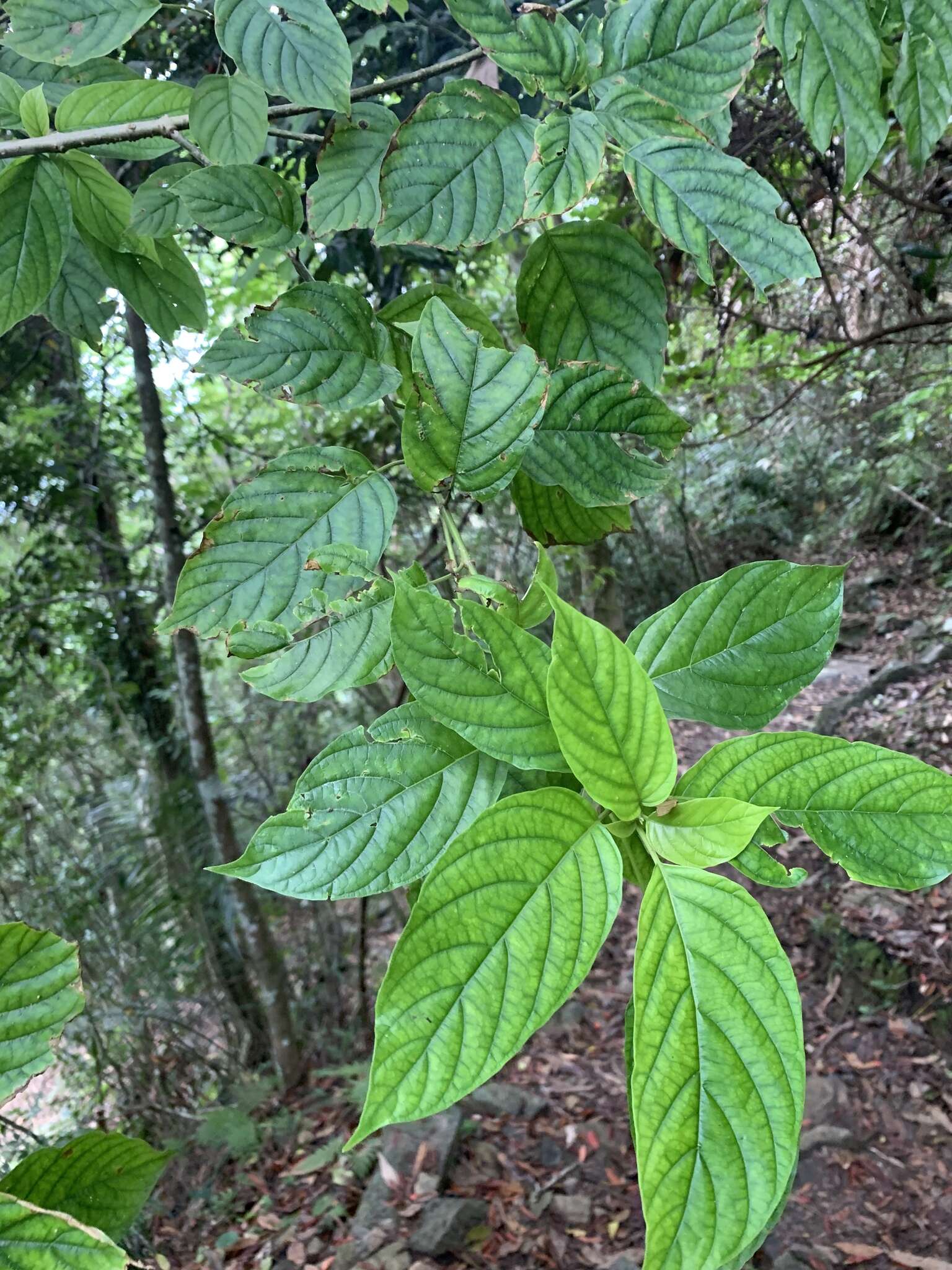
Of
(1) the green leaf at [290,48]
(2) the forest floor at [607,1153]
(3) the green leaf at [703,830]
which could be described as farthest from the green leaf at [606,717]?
(2) the forest floor at [607,1153]

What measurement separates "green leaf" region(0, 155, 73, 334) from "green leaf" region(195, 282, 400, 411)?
0.88 feet

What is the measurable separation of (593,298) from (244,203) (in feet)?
1.00

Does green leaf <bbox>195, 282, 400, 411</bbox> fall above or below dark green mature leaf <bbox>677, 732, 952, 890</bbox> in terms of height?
above

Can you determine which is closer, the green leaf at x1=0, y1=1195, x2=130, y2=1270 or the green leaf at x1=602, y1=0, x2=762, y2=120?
the green leaf at x1=0, y1=1195, x2=130, y2=1270

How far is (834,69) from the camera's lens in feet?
2.20

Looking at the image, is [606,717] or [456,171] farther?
[456,171]

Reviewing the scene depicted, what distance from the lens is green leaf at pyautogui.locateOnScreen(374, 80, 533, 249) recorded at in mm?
601

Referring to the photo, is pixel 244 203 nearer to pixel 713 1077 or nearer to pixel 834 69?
pixel 834 69

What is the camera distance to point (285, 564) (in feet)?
1.91

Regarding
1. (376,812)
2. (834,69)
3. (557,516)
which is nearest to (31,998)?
(376,812)

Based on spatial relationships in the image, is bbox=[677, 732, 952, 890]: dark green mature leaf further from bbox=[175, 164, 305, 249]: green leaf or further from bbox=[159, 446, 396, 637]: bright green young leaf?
bbox=[175, 164, 305, 249]: green leaf

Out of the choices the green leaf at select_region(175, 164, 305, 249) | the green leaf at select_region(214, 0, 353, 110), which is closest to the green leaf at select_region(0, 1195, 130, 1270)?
the green leaf at select_region(175, 164, 305, 249)

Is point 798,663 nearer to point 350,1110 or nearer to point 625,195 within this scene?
point 625,195

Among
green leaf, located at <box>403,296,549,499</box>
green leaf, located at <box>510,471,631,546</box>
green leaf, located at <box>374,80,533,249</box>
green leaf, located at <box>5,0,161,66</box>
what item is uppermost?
green leaf, located at <box>5,0,161,66</box>
